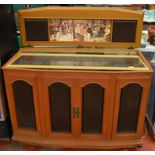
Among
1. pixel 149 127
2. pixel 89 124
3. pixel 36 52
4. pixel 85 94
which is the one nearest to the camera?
pixel 85 94

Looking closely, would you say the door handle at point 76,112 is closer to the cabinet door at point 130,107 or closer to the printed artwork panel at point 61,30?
the cabinet door at point 130,107

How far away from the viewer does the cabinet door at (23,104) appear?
1.49 metres

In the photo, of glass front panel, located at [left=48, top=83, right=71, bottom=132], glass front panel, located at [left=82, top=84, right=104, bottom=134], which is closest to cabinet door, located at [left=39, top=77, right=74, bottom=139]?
glass front panel, located at [left=48, top=83, right=71, bottom=132]

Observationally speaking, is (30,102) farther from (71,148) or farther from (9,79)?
(71,148)

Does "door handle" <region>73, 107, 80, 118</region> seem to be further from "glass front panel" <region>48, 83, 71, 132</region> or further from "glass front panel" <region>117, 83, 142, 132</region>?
"glass front panel" <region>117, 83, 142, 132</region>

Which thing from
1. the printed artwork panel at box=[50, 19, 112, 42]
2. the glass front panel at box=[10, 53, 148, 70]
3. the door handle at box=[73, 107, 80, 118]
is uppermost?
the printed artwork panel at box=[50, 19, 112, 42]

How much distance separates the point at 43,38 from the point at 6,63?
0.35 metres

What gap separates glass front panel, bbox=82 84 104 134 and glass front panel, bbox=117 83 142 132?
0.15m

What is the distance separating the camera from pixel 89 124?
1626 millimetres

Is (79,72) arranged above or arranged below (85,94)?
above

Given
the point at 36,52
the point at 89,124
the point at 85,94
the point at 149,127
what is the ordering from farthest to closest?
the point at 149,127, the point at 36,52, the point at 89,124, the point at 85,94

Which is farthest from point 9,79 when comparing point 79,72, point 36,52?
point 79,72

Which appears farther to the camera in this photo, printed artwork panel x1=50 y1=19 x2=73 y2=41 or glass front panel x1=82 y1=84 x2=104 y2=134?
printed artwork panel x1=50 y1=19 x2=73 y2=41

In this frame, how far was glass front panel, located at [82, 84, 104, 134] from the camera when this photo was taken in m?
1.49
